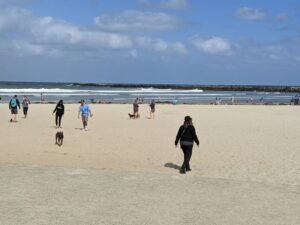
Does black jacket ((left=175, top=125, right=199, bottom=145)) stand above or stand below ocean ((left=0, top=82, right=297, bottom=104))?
above

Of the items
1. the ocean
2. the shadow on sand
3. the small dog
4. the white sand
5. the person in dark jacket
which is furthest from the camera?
the ocean

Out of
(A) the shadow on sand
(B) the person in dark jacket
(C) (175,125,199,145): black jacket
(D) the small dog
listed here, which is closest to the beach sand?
(A) the shadow on sand

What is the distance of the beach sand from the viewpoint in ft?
24.4

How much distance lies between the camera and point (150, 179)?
10148 mm

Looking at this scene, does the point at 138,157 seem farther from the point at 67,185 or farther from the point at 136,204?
the point at 136,204

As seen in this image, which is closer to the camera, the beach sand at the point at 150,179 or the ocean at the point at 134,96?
the beach sand at the point at 150,179

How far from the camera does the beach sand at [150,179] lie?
24.4 feet

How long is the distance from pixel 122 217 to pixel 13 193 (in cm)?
Result: 240

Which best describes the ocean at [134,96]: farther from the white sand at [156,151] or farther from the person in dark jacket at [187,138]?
the person in dark jacket at [187,138]

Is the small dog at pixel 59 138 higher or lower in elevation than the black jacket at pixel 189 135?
lower

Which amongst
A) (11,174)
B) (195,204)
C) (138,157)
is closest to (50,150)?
(138,157)

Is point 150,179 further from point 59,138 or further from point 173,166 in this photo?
point 59,138

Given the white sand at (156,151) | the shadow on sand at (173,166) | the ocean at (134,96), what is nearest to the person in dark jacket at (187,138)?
the white sand at (156,151)

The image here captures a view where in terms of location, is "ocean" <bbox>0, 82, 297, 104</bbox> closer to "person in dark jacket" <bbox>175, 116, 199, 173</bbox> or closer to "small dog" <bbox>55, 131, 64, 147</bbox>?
"small dog" <bbox>55, 131, 64, 147</bbox>
